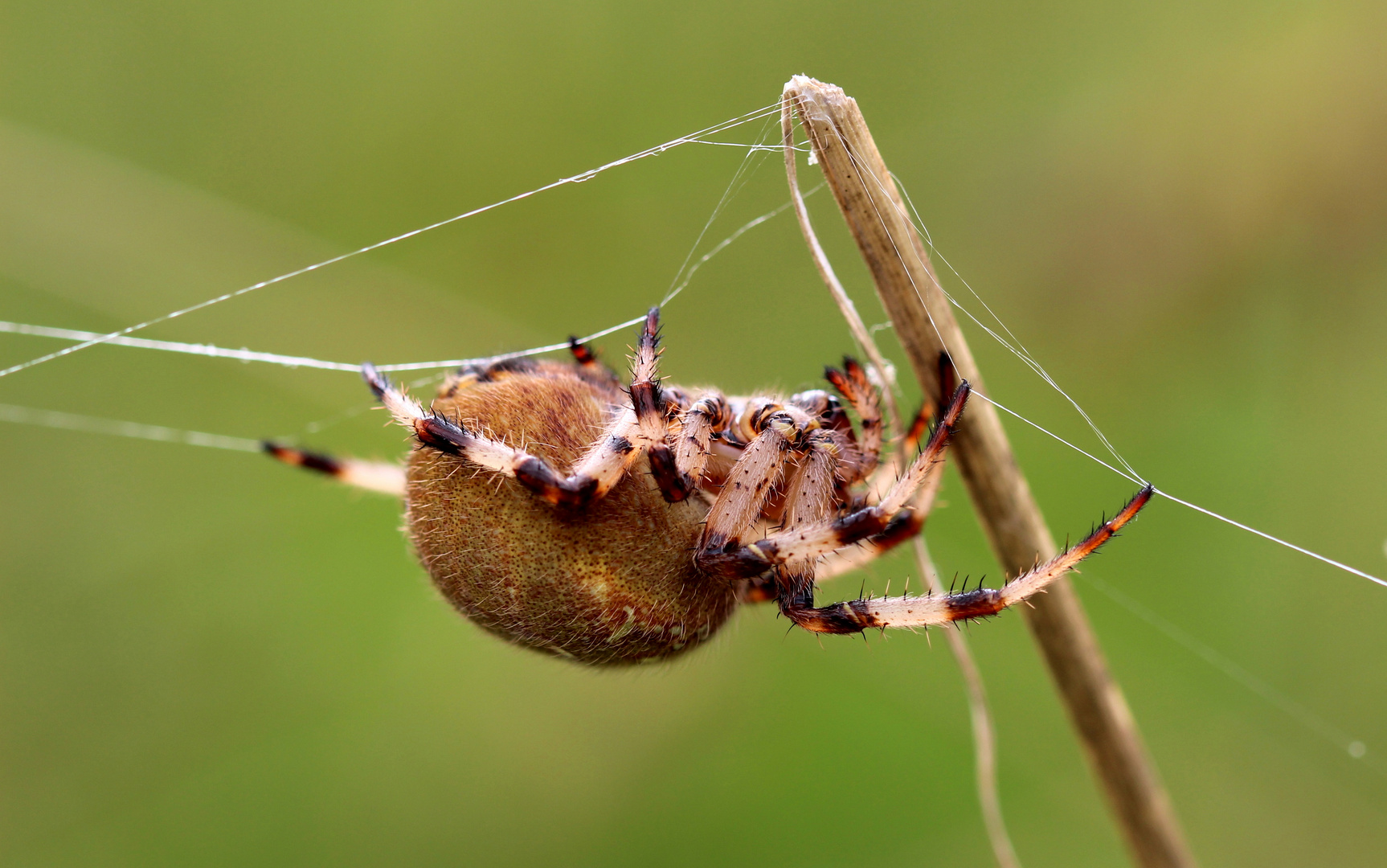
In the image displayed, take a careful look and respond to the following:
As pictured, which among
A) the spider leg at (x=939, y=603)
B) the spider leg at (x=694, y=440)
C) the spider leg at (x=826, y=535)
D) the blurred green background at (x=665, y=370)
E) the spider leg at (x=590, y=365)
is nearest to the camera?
the spider leg at (x=939, y=603)

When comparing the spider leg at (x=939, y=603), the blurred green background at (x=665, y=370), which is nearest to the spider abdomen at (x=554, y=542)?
the spider leg at (x=939, y=603)

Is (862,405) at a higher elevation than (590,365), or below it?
below

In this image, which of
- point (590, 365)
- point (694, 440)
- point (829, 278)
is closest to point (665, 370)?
point (590, 365)

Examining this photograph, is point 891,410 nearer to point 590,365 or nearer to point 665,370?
point 590,365

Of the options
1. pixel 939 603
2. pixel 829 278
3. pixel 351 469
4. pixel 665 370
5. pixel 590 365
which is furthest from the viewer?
pixel 665 370

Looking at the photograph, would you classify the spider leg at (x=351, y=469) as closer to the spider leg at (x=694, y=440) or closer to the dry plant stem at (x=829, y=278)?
the spider leg at (x=694, y=440)

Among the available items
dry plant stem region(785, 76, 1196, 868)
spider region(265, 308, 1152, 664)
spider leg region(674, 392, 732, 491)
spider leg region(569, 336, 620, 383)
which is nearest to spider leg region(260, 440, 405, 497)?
spider region(265, 308, 1152, 664)

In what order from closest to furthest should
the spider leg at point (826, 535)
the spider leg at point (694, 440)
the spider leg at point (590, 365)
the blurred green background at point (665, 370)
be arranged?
the spider leg at point (826, 535), the spider leg at point (694, 440), the spider leg at point (590, 365), the blurred green background at point (665, 370)
